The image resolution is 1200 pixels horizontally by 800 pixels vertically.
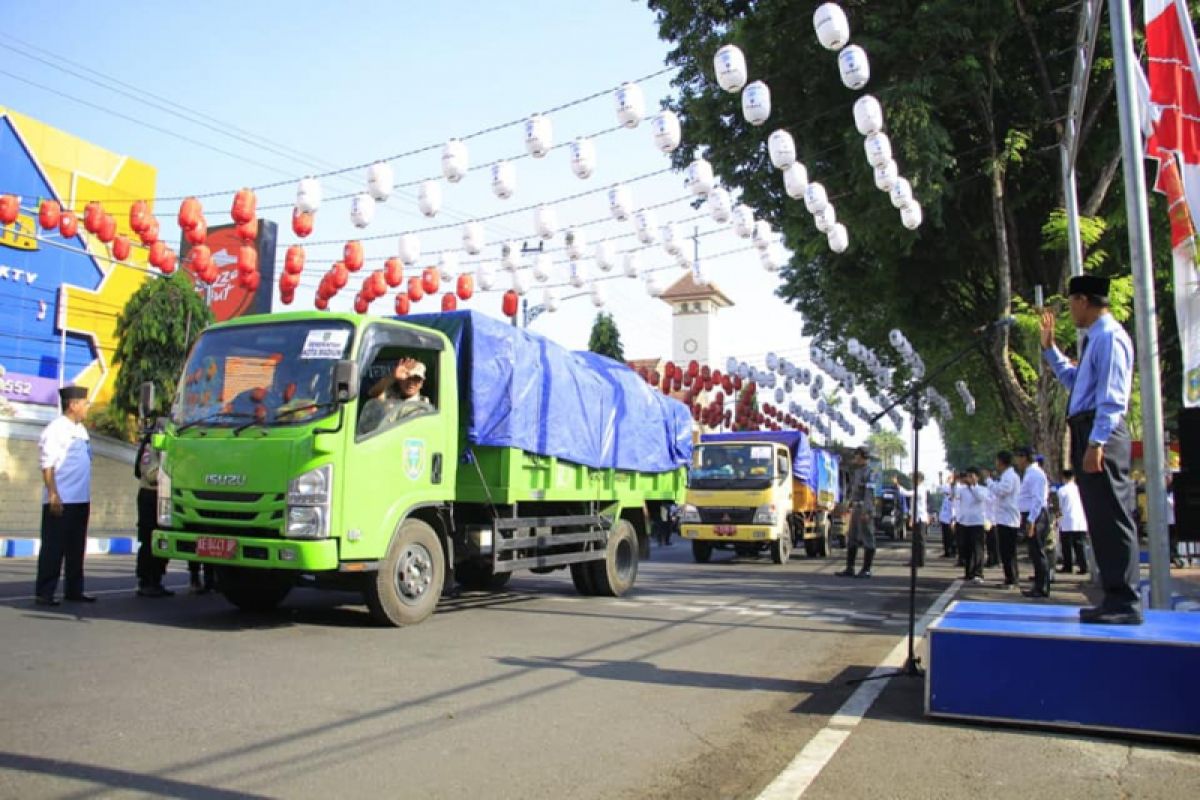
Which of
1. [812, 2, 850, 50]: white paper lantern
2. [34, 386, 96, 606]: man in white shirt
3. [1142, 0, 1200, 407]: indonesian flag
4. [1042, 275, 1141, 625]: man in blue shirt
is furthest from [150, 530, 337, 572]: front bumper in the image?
[812, 2, 850, 50]: white paper lantern

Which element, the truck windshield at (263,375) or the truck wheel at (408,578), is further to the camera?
the truck wheel at (408,578)

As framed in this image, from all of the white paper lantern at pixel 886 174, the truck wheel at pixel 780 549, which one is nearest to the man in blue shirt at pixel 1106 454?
the white paper lantern at pixel 886 174

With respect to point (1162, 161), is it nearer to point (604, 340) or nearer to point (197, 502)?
point (197, 502)

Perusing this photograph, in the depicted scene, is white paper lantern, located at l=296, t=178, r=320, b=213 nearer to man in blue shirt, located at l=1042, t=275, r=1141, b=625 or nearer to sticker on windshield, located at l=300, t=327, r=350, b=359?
sticker on windshield, located at l=300, t=327, r=350, b=359

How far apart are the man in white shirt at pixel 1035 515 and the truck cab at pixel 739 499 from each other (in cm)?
534

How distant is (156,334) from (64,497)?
16.9 meters

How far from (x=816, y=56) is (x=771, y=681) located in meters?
13.3

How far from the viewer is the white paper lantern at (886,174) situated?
1353cm

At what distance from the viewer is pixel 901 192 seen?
1420cm

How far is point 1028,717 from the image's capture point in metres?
4.59

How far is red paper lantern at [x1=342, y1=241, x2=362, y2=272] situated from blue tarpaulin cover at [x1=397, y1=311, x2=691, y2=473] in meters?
7.66

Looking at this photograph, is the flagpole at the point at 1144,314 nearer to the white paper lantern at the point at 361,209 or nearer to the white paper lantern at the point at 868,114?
the white paper lantern at the point at 868,114

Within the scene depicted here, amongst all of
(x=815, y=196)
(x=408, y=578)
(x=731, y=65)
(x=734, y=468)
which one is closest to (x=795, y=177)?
(x=815, y=196)

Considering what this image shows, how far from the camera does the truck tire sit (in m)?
10.6
